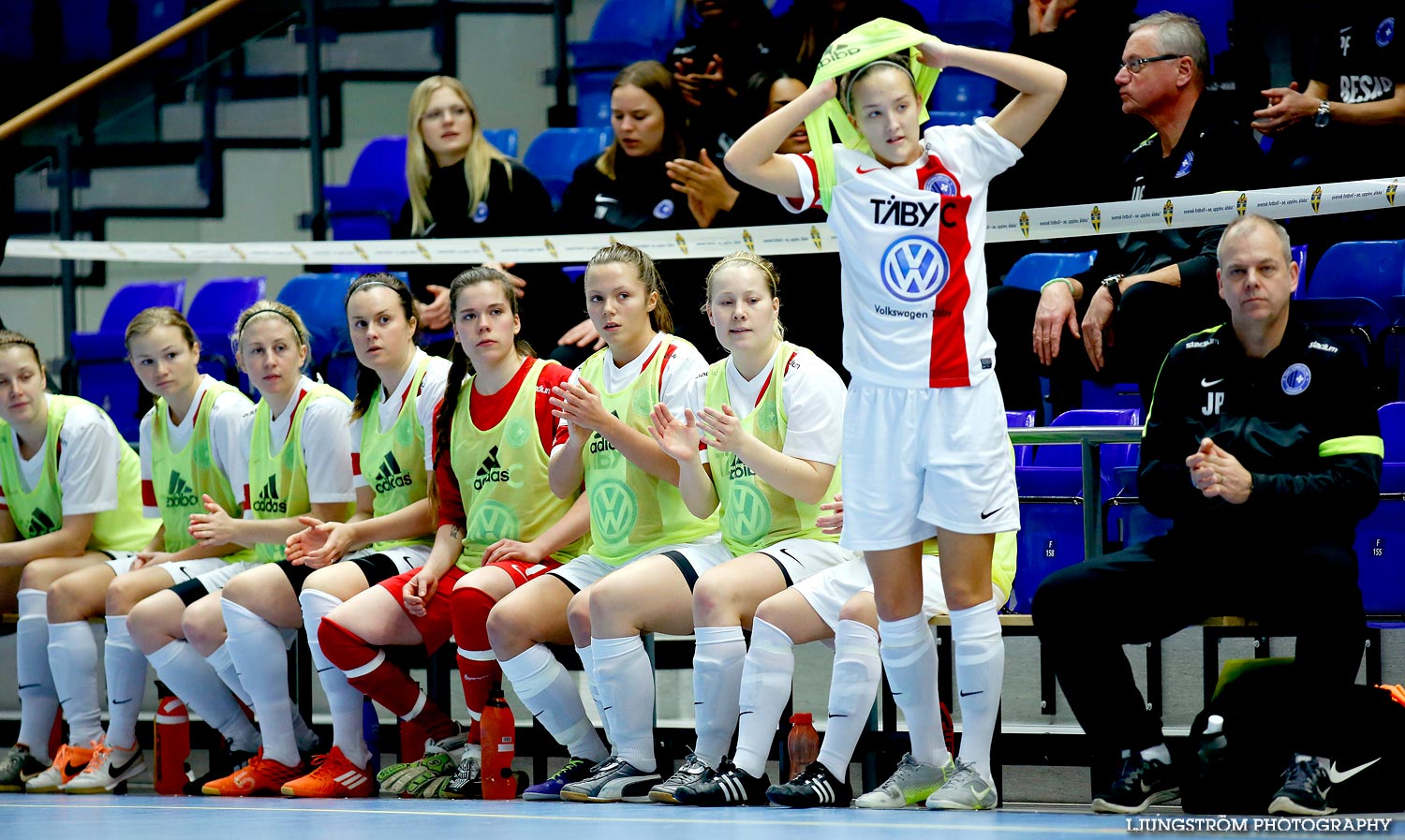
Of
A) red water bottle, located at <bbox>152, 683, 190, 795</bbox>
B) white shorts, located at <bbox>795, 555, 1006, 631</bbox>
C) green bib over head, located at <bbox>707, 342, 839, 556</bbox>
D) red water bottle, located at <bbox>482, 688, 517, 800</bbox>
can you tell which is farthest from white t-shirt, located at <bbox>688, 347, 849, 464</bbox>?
red water bottle, located at <bbox>152, 683, 190, 795</bbox>

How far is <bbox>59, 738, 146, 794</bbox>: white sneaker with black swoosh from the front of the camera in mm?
5094

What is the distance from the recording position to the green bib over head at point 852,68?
3.55 metres

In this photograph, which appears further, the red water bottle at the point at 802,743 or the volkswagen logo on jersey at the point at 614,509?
the volkswagen logo on jersey at the point at 614,509

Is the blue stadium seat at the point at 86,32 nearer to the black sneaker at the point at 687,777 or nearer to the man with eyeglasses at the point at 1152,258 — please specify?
the man with eyeglasses at the point at 1152,258

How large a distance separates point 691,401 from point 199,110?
15.2 feet

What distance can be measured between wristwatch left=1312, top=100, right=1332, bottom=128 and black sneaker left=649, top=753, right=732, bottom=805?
115 inches

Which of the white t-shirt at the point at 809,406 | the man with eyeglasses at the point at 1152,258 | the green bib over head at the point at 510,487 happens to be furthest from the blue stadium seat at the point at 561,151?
the white t-shirt at the point at 809,406

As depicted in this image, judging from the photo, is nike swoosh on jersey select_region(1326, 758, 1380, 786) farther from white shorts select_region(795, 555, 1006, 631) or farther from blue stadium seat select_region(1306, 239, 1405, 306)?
blue stadium seat select_region(1306, 239, 1405, 306)

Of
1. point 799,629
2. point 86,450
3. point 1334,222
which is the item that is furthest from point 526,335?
point 1334,222

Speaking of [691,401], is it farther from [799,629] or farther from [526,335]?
[526,335]

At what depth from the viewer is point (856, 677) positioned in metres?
3.76

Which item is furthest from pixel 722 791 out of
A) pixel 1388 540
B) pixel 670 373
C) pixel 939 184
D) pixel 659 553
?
pixel 1388 540

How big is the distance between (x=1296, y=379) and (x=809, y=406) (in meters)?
1.25

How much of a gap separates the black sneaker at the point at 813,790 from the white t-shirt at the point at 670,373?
3.83ft
